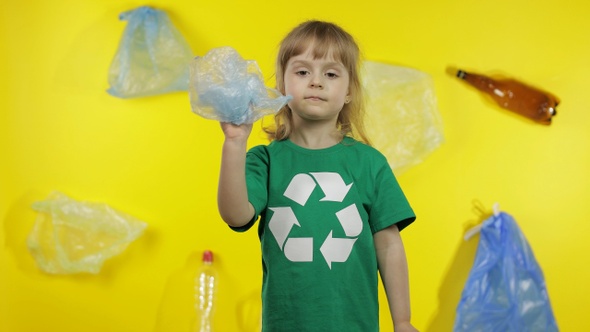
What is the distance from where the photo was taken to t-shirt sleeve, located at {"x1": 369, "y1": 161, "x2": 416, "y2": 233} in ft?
3.56

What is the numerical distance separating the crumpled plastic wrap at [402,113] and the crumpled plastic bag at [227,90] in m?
1.32

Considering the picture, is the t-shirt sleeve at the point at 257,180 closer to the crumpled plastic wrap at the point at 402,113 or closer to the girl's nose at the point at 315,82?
the girl's nose at the point at 315,82

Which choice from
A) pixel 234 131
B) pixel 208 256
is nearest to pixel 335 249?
pixel 234 131

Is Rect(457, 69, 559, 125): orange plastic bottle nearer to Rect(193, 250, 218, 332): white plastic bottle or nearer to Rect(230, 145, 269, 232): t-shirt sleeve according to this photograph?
Rect(193, 250, 218, 332): white plastic bottle

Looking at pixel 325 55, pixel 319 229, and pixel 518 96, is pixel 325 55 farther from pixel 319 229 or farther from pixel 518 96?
pixel 518 96

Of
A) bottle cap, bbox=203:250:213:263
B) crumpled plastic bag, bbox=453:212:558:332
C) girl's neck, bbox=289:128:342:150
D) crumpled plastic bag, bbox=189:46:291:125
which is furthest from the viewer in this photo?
bottle cap, bbox=203:250:213:263

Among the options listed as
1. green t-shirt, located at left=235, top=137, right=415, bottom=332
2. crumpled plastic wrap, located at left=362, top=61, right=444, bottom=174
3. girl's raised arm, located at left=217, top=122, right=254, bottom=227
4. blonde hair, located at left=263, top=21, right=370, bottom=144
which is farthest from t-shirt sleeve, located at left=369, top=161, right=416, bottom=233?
crumpled plastic wrap, located at left=362, top=61, right=444, bottom=174

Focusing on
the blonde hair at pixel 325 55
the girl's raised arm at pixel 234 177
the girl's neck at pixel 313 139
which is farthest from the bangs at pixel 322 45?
the girl's raised arm at pixel 234 177

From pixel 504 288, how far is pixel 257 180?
1.34 metres

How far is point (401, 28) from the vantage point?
88.8 inches

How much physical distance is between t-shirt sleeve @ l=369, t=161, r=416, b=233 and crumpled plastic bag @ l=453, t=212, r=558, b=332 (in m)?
1.13

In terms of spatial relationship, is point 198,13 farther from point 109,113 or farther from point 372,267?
point 372,267

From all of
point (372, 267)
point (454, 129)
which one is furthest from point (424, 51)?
point (372, 267)

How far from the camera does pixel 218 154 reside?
2.25m
